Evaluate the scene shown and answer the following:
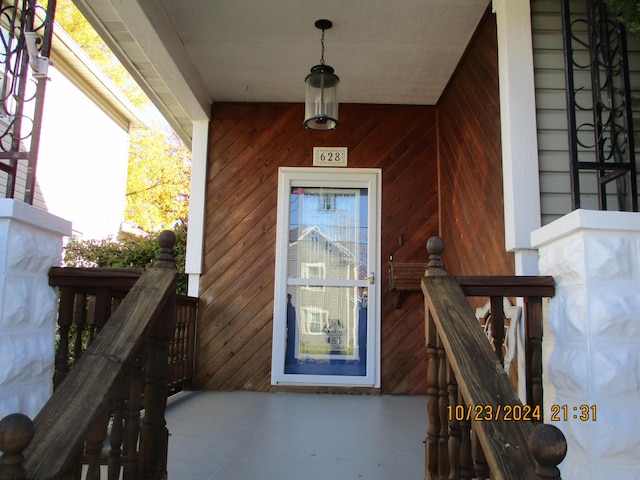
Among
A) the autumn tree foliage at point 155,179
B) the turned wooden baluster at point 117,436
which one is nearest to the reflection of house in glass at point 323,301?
the turned wooden baluster at point 117,436

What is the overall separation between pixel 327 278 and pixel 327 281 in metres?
0.03

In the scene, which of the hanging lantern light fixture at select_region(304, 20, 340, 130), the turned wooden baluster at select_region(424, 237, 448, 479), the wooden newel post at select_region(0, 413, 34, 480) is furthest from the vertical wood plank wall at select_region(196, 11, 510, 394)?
the wooden newel post at select_region(0, 413, 34, 480)

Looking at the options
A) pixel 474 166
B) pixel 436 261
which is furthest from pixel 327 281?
pixel 436 261

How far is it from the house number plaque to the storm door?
59mm

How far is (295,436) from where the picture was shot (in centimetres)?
269

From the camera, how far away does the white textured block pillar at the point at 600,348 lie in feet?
5.03

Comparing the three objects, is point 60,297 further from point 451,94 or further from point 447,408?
point 451,94

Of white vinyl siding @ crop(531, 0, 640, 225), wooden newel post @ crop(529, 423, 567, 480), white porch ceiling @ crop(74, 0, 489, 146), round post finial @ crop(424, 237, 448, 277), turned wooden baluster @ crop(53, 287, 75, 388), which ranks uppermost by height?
white porch ceiling @ crop(74, 0, 489, 146)

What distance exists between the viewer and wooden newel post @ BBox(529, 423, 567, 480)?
3.12 feet

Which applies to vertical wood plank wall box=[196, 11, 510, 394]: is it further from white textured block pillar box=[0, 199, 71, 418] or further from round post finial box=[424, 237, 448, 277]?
white textured block pillar box=[0, 199, 71, 418]

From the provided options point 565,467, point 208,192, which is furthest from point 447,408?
point 208,192

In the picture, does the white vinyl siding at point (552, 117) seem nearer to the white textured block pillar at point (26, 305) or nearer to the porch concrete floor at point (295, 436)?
the porch concrete floor at point (295, 436)

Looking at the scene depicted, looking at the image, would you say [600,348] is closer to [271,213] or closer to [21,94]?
[21,94]
